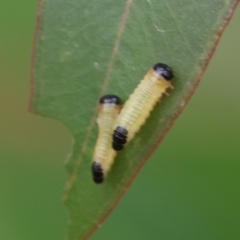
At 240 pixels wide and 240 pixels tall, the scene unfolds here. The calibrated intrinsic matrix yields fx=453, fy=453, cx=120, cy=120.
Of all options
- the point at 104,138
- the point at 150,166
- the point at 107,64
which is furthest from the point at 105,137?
the point at 150,166

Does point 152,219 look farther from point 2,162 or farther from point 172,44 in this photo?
point 172,44

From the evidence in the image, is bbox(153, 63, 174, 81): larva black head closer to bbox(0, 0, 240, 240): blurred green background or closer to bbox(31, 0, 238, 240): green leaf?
bbox(31, 0, 238, 240): green leaf

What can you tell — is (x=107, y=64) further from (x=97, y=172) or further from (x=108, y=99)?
(x=97, y=172)

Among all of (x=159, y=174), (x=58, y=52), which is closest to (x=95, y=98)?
(x=58, y=52)

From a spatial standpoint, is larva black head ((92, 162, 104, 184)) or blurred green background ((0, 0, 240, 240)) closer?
larva black head ((92, 162, 104, 184))

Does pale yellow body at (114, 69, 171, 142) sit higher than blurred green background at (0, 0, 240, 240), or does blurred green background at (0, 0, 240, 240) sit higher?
pale yellow body at (114, 69, 171, 142)

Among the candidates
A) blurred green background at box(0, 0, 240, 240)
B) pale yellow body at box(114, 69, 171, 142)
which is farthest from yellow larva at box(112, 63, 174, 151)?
blurred green background at box(0, 0, 240, 240)

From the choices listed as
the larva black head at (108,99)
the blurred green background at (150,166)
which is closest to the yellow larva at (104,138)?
the larva black head at (108,99)
